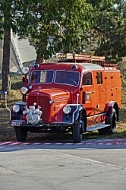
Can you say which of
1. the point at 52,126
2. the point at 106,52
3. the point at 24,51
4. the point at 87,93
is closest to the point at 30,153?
the point at 52,126

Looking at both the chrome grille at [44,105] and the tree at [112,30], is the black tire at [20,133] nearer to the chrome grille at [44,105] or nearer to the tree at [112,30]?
the chrome grille at [44,105]

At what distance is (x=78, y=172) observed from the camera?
1060 cm

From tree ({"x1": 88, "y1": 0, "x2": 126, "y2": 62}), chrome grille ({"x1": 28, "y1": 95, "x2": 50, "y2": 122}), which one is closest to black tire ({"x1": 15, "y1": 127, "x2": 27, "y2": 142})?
chrome grille ({"x1": 28, "y1": 95, "x2": 50, "y2": 122})

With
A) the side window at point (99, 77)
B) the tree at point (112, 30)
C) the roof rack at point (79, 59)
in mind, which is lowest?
the side window at point (99, 77)

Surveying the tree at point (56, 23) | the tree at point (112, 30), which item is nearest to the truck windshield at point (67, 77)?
the tree at point (56, 23)

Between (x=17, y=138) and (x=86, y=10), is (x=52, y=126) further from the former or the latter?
(x=86, y=10)

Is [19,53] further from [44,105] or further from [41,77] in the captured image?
[44,105]

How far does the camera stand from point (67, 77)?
17.1 metres

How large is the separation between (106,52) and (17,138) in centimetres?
1735

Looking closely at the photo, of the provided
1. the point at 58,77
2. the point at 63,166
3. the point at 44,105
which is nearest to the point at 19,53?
the point at 58,77

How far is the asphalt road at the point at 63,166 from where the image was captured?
9359 millimetres

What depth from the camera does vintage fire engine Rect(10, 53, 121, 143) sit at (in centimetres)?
1559

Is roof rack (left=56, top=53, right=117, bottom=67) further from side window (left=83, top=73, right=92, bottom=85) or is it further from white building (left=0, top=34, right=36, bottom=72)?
white building (left=0, top=34, right=36, bottom=72)

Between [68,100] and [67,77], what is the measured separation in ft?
3.43
